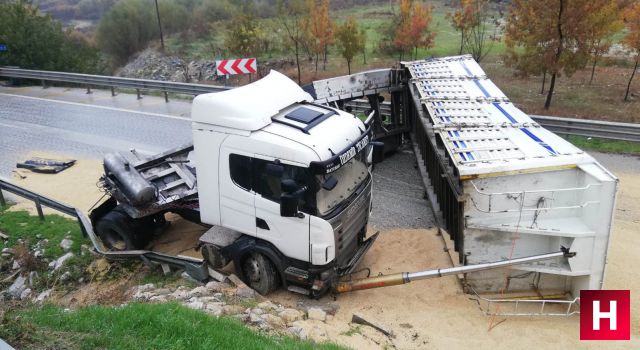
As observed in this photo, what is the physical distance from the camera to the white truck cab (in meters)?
6.36

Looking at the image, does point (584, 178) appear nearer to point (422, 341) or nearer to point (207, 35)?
point (422, 341)

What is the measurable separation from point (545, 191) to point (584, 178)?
0.47 metres

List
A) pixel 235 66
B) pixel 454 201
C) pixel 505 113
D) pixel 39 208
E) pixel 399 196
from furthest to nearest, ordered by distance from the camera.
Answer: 1. pixel 235 66
2. pixel 399 196
3. pixel 39 208
4. pixel 505 113
5. pixel 454 201

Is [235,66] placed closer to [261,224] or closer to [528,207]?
[261,224]

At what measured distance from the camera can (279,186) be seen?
6496 millimetres

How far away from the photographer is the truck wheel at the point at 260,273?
7.04 meters

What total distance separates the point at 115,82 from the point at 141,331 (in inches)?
570

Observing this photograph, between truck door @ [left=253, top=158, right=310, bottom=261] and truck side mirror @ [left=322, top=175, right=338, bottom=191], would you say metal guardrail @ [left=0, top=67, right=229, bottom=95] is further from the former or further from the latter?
truck side mirror @ [left=322, top=175, right=338, bottom=191]

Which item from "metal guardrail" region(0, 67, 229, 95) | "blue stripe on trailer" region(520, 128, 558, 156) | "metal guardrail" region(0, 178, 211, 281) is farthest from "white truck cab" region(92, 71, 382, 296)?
"metal guardrail" region(0, 67, 229, 95)

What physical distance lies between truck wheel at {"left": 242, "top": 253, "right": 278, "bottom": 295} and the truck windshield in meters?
1.25

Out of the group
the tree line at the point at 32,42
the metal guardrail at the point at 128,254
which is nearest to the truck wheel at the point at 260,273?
the metal guardrail at the point at 128,254

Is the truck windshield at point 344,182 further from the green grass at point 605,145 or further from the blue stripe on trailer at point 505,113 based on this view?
the green grass at point 605,145

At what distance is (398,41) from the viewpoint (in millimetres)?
24812

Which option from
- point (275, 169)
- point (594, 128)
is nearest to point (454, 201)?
point (275, 169)
